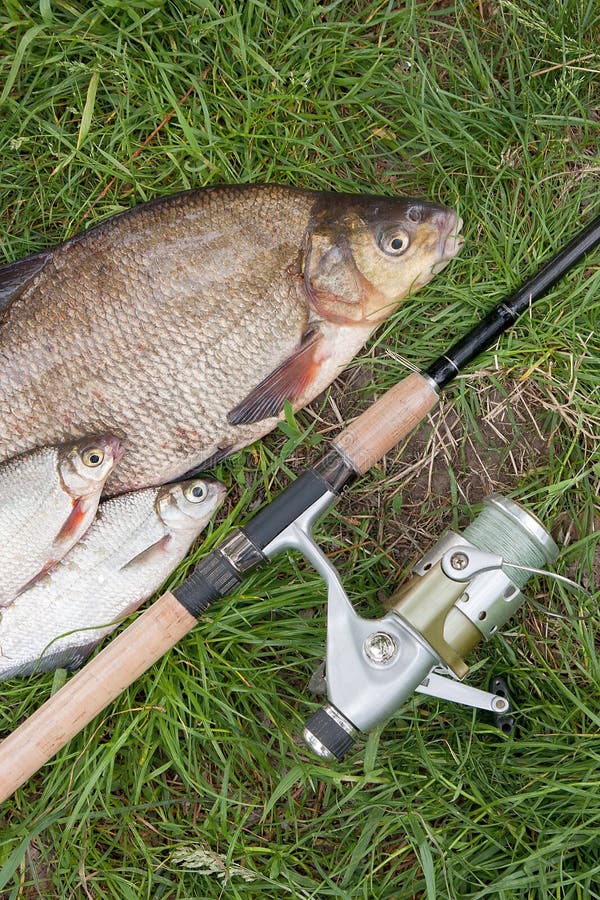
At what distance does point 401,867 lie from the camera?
2.64m

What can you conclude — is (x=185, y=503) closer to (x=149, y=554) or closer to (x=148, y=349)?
(x=149, y=554)

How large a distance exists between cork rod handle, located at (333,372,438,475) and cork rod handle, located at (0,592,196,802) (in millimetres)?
717

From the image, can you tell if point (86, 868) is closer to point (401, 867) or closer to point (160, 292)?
point (401, 867)

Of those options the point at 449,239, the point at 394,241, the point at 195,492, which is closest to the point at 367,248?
the point at 394,241

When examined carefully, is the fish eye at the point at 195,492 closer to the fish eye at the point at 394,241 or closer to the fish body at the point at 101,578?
the fish body at the point at 101,578

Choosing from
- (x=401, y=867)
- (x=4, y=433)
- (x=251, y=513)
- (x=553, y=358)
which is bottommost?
(x=401, y=867)

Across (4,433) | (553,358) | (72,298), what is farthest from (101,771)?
(553,358)

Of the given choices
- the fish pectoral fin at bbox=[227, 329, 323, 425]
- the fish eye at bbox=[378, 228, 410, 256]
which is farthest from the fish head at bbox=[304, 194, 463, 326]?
the fish pectoral fin at bbox=[227, 329, 323, 425]

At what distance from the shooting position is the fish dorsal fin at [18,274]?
267 centimetres

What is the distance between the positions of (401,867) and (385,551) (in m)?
1.06

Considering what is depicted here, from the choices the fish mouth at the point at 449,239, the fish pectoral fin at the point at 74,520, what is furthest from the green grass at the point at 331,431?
the fish pectoral fin at the point at 74,520

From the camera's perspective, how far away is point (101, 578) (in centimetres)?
262

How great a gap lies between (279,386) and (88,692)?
114cm

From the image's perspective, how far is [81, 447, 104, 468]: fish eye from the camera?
2514 millimetres
